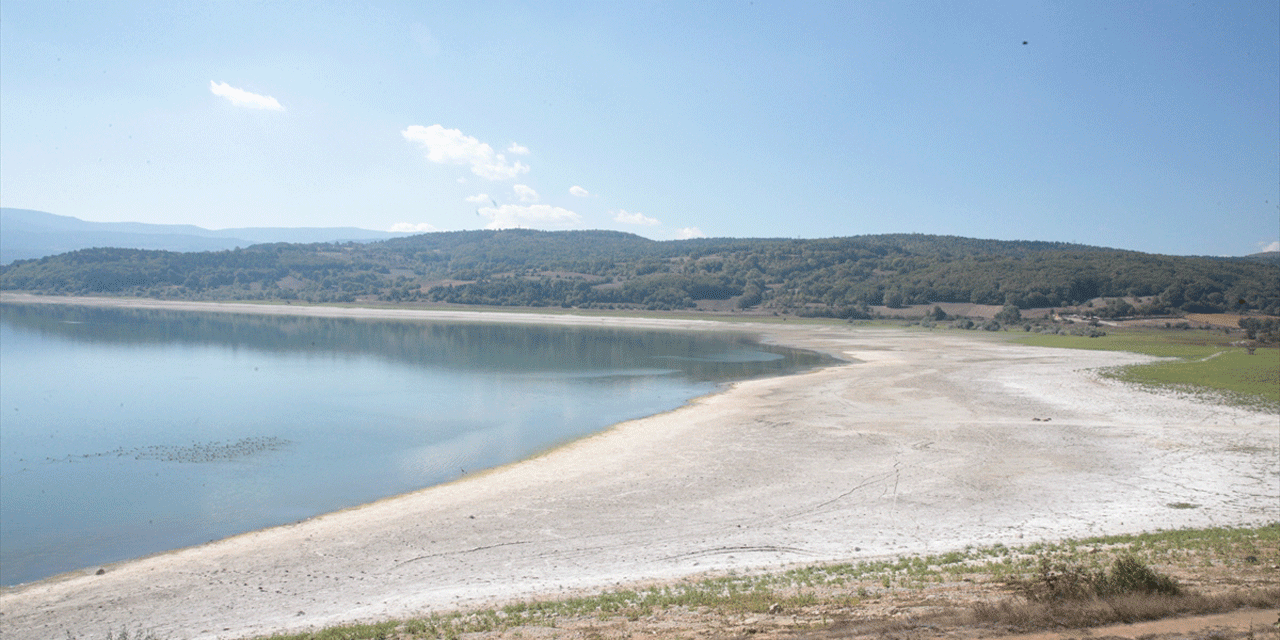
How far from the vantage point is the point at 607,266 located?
149 metres

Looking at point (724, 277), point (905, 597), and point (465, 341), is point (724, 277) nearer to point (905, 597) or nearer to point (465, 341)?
point (465, 341)

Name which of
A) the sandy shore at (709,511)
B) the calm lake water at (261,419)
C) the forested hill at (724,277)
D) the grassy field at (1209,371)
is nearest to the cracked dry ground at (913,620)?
the sandy shore at (709,511)

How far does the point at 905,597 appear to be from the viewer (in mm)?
7730

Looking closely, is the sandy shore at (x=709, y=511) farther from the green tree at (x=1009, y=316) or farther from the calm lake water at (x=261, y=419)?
the green tree at (x=1009, y=316)

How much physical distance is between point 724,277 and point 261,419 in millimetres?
105517

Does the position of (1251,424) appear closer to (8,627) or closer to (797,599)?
(797,599)

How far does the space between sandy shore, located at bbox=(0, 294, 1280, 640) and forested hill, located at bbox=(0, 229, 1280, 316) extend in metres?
70.2

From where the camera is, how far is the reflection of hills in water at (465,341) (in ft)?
141

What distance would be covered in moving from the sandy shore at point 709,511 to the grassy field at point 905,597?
884 mm

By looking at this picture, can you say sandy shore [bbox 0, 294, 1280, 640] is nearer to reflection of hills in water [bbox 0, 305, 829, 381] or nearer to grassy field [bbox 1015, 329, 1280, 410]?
grassy field [bbox 1015, 329, 1280, 410]

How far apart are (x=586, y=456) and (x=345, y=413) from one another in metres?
12.7

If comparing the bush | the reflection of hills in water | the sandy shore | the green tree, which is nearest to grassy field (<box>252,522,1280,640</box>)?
the bush

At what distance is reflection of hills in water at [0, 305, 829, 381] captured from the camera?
42.8m

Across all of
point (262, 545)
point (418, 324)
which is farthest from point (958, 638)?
point (418, 324)
